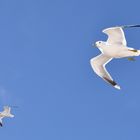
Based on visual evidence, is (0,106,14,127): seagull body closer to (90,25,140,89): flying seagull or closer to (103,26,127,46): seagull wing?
(90,25,140,89): flying seagull

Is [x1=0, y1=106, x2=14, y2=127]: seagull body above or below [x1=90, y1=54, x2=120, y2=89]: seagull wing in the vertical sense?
above

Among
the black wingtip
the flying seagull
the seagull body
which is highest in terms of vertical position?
the seagull body

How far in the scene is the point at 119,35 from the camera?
3103 cm

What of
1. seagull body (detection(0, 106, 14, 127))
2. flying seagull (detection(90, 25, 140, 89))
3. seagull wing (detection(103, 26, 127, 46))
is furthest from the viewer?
seagull body (detection(0, 106, 14, 127))

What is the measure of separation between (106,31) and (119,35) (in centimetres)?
71


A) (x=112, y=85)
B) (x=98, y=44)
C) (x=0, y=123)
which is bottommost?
(x=112, y=85)

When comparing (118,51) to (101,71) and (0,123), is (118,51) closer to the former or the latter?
(101,71)

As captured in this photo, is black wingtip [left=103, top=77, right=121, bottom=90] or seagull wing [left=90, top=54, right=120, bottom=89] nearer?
black wingtip [left=103, top=77, right=121, bottom=90]

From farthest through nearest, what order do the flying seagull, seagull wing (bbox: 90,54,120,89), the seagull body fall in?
the seagull body
seagull wing (bbox: 90,54,120,89)
the flying seagull

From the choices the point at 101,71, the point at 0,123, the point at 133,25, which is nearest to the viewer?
the point at 133,25

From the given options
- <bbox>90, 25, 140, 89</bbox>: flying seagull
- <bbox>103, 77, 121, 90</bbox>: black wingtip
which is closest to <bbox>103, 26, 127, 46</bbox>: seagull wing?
<bbox>90, 25, 140, 89</bbox>: flying seagull

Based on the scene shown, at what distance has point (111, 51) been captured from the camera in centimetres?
3094

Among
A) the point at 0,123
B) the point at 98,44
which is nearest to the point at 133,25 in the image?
the point at 98,44

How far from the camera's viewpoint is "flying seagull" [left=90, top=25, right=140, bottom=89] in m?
30.0
